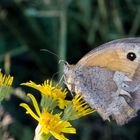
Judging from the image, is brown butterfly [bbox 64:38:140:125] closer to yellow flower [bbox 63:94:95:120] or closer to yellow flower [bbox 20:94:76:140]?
yellow flower [bbox 63:94:95:120]

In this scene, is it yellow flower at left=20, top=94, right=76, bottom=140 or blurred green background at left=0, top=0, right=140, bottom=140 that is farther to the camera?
blurred green background at left=0, top=0, right=140, bottom=140

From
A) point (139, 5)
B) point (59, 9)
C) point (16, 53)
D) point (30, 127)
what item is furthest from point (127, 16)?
point (30, 127)

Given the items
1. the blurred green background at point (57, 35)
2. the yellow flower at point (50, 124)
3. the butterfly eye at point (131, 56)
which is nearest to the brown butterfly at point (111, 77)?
the butterfly eye at point (131, 56)

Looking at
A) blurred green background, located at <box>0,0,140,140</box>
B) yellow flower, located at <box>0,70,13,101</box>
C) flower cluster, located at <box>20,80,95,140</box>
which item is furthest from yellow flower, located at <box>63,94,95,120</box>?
blurred green background, located at <box>0,0,140,140</box>

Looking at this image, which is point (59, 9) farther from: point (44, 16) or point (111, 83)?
point (111, 83)

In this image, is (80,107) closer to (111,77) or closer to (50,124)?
(50,124)

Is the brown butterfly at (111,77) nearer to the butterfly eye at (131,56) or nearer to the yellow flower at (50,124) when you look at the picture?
the butterfly eye at (131,56)
